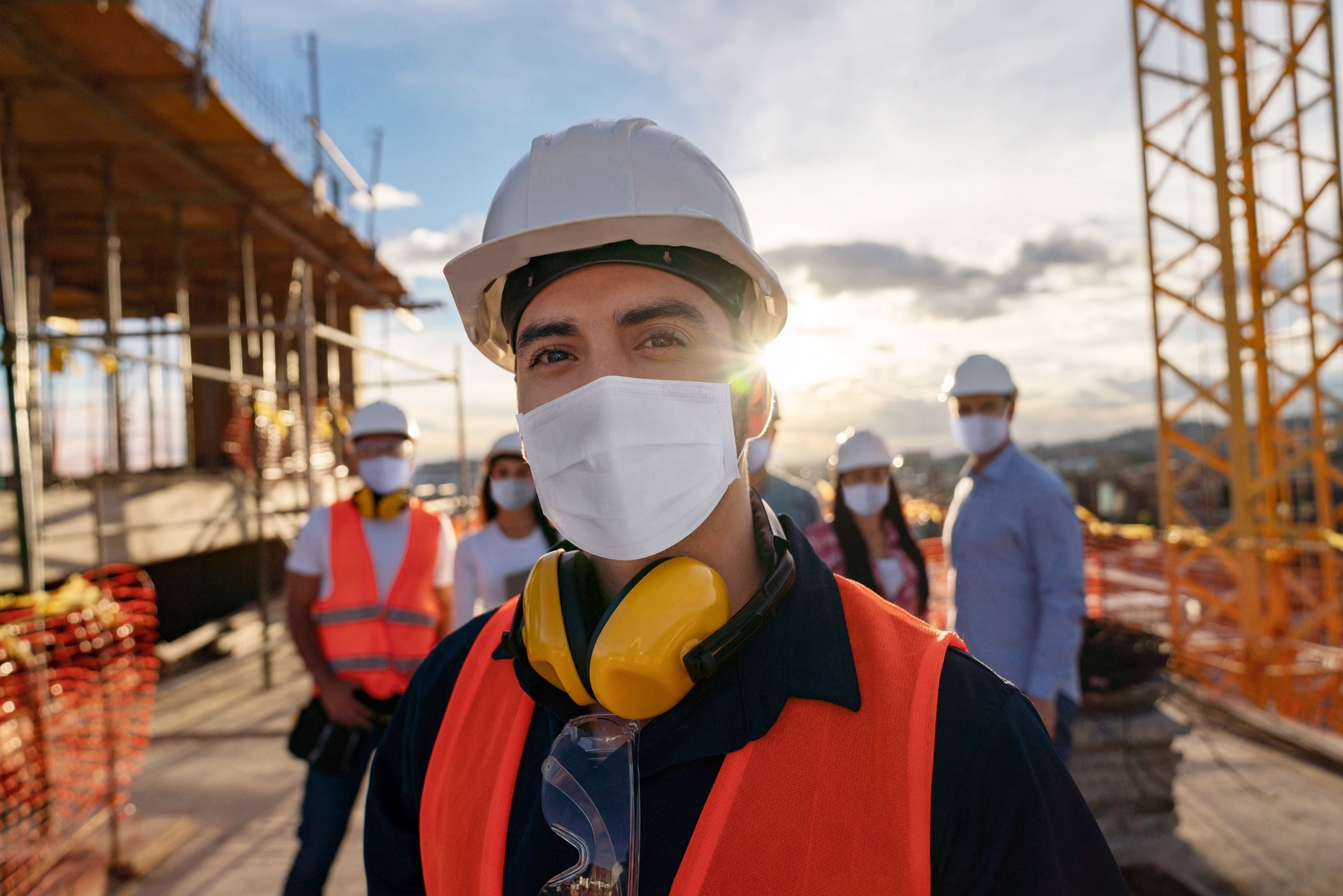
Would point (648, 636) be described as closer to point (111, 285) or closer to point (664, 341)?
point (664, 341)

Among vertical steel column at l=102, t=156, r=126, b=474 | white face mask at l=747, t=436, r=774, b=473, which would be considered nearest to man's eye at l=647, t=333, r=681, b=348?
white face mask at l=747, t=436, r=774, b=473

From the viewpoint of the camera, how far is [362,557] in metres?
3.81

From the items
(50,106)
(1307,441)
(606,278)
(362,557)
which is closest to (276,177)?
(50,106)

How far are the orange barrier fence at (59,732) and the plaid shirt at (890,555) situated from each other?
388 cm

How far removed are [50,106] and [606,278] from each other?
10948 millimetres

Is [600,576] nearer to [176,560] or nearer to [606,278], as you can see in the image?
[606,278]

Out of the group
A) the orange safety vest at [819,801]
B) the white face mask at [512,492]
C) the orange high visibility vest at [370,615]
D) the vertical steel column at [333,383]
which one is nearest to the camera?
the orange safety vest at [819,801]

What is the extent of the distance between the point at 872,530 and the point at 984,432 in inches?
38.1

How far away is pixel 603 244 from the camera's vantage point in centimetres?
A: 142

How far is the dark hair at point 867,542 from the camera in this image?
13.8 ft

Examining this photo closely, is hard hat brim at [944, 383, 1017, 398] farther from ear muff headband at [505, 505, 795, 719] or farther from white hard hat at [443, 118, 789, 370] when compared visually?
ear muff headband at [505, 505, 795, 719]

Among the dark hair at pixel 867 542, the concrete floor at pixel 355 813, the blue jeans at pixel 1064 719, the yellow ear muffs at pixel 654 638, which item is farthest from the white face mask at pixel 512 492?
the yellow ear muffs at pixel 654 638

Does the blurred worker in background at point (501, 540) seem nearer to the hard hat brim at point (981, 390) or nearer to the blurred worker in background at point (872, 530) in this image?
the blurred worker in background at point (872, 530)

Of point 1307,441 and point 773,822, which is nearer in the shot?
point 773,822
